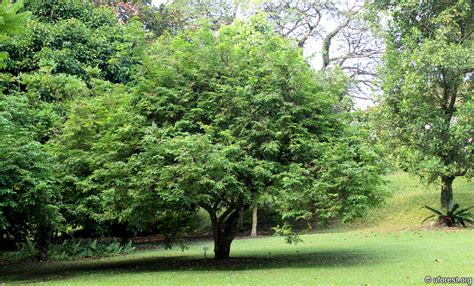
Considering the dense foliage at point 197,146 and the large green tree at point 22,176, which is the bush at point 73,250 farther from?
the large green tree at point 22,176

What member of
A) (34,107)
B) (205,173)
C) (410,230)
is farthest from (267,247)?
(34,107)

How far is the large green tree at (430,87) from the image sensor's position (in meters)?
21.1

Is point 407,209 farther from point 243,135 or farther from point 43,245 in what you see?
point 43,245

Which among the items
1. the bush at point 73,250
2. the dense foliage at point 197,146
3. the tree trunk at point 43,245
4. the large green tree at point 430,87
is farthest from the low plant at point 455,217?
the tree trunk at point 43,245

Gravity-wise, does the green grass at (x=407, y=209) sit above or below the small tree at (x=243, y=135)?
below

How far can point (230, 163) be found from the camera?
12.2m

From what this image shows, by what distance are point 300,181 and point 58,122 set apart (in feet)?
29.0

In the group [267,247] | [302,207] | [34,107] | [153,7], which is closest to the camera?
[302,207]

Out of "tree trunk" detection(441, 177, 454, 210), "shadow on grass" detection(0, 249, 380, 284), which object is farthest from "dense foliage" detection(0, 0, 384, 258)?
"tree trunk" detection(441, 177, 454, 210)

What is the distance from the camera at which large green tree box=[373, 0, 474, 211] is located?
2109 cm

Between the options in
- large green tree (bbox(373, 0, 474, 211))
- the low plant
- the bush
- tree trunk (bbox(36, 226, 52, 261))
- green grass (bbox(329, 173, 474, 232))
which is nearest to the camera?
tree trunk (bbox(36, 226, 52, 261))

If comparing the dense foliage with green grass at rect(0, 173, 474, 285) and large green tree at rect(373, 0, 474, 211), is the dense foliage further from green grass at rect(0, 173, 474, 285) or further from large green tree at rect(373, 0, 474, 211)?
large green tree at rect(373, 0, 474, 211)

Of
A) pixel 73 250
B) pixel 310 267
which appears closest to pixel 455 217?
pixel 310 267

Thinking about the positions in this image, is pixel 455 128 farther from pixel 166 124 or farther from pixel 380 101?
pixel 166 124
